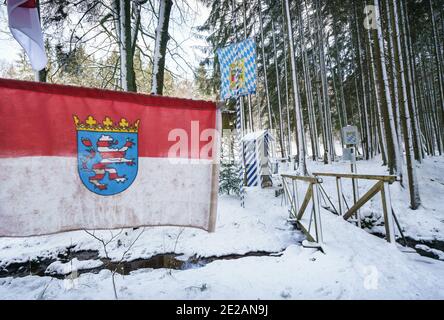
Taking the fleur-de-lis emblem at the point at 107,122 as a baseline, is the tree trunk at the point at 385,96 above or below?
above

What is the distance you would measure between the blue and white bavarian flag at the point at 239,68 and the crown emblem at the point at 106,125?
623 cm

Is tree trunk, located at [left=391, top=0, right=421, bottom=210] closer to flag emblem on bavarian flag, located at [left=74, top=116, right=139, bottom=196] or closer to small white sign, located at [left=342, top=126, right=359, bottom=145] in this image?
small white sign, located at [left=342, top=126, right=359, bottom=145]

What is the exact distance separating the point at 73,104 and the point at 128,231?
179 inches

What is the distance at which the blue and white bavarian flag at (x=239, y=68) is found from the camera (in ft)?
26.9

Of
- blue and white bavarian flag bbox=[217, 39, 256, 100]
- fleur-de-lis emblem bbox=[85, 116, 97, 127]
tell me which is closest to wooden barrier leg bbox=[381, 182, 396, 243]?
fleur-de-lis emblem bbox=[85, 116, 97, 127]

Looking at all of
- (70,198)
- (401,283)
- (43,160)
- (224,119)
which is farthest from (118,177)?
(401,283)

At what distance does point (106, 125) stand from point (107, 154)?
0.31 m

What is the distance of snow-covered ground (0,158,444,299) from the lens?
2979mm

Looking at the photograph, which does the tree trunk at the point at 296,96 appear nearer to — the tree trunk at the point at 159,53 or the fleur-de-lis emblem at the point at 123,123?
the tree trunk at the point at 159,53

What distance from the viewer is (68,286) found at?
3.26 meters

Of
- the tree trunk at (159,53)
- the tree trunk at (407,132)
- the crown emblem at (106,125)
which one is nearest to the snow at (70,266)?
the crown emblem at (106,125)

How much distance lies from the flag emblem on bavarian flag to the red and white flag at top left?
934mm

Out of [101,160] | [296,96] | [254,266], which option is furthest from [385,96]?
[101,160]
